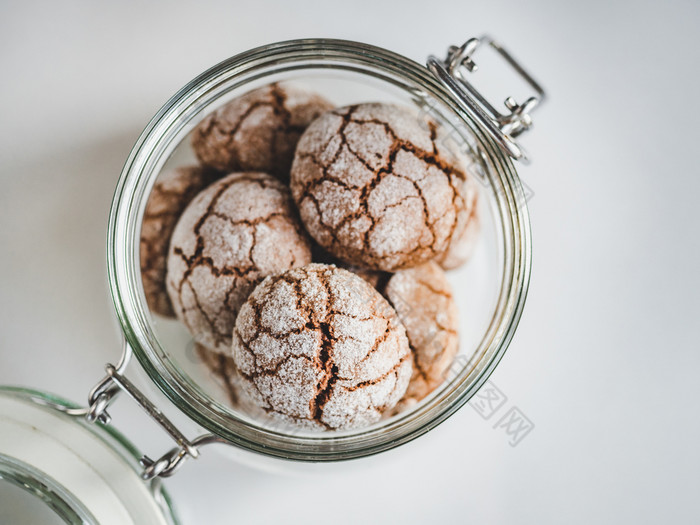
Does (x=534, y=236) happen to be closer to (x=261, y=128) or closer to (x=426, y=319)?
(x=426, y=319)

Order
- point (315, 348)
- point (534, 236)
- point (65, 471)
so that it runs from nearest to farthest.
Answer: point (315, 348) < point (65, 471) < point (534, 236)

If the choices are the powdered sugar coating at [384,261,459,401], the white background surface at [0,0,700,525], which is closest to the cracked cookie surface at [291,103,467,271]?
the powdered sugar coating at [384,261,459,401]

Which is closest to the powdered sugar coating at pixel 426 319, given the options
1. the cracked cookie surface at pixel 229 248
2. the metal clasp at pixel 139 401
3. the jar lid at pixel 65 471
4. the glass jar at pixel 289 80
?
the glass jar at pixel 289 80

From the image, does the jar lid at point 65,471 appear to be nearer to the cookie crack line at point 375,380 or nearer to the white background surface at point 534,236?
the white background surface at point 534,236

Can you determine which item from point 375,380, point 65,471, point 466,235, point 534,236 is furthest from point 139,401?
point 534,236

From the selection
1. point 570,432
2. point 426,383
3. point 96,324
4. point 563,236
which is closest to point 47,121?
point 96,324

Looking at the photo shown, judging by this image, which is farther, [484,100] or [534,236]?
[534,236]
